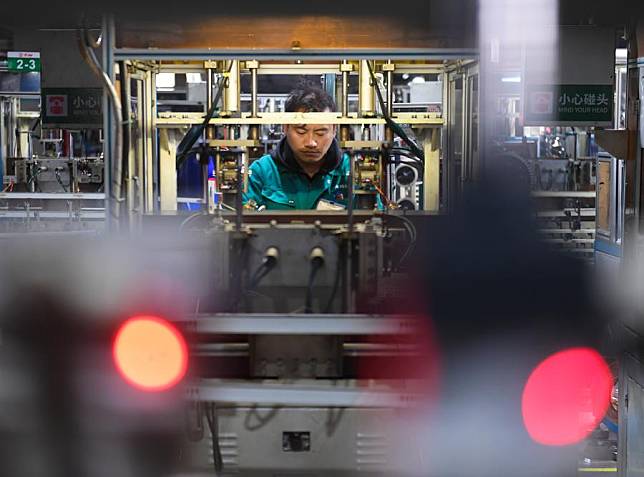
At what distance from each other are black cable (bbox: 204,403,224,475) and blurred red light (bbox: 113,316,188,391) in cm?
25

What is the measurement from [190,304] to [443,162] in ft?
7.69

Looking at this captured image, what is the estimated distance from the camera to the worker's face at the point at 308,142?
4.17 m

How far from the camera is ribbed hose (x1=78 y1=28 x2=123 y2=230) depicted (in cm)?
283

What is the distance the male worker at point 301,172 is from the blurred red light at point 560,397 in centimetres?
163

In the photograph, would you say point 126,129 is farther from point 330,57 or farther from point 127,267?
point 330,57

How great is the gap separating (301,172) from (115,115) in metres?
1.34

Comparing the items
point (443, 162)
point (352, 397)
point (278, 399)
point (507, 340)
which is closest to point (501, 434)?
point (507, 340)

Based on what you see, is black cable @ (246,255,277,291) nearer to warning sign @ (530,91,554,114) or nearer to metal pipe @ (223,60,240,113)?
warning sign @ (530,91,554,114)

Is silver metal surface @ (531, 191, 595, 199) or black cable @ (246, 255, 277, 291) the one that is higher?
silver metal surface @ (531, 191, 595, 199)

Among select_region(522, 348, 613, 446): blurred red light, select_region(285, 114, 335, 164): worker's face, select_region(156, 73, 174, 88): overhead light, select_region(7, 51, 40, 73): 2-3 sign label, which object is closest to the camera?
select_region(522, 348, 613, 446): blurred red light

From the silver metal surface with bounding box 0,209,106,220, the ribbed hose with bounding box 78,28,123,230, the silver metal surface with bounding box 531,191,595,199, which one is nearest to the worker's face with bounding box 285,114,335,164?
the ribbed hose with bounding box 78,28,123,230

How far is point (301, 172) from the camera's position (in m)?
4.22

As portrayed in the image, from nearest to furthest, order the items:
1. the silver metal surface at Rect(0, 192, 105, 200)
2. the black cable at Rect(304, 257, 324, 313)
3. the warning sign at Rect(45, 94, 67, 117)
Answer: the black cable at Rect(304, 257, 324, 313)
the warning sign at Rect(45, 94, 67, 117)
the silver metal surface at Rect(0, 192, 105, 200)

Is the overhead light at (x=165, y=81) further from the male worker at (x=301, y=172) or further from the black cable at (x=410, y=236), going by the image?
the black cable at (x=410, y=236)
